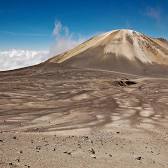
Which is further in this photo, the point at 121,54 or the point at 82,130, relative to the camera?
the point at 121,54

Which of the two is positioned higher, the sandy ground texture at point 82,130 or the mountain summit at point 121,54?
the mountain summit at point 121,54

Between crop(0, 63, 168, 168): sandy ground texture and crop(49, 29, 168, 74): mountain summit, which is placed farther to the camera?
crop(49, 29, 168, 74): mountain summit

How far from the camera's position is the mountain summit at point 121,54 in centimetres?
11422

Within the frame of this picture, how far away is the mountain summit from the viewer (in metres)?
114

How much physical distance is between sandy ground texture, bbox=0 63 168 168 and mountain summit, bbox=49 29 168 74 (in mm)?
60535

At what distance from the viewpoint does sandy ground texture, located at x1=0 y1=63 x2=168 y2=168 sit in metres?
15.8

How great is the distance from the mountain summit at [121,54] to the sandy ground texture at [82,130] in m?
60.5

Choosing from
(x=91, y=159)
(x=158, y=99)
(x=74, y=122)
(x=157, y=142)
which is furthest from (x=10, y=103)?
(x=91, y=159)

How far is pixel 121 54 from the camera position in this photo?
125062 mm

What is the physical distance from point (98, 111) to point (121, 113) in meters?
2.35

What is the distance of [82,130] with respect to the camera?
2470 cm

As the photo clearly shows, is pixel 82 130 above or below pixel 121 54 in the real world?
below

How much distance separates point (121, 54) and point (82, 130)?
335 feet

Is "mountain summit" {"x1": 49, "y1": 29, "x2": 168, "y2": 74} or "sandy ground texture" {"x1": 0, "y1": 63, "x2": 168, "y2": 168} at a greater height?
"mountain summit" {"x1": 49, "y1": 29, "x2": 168, "y2": 74}
